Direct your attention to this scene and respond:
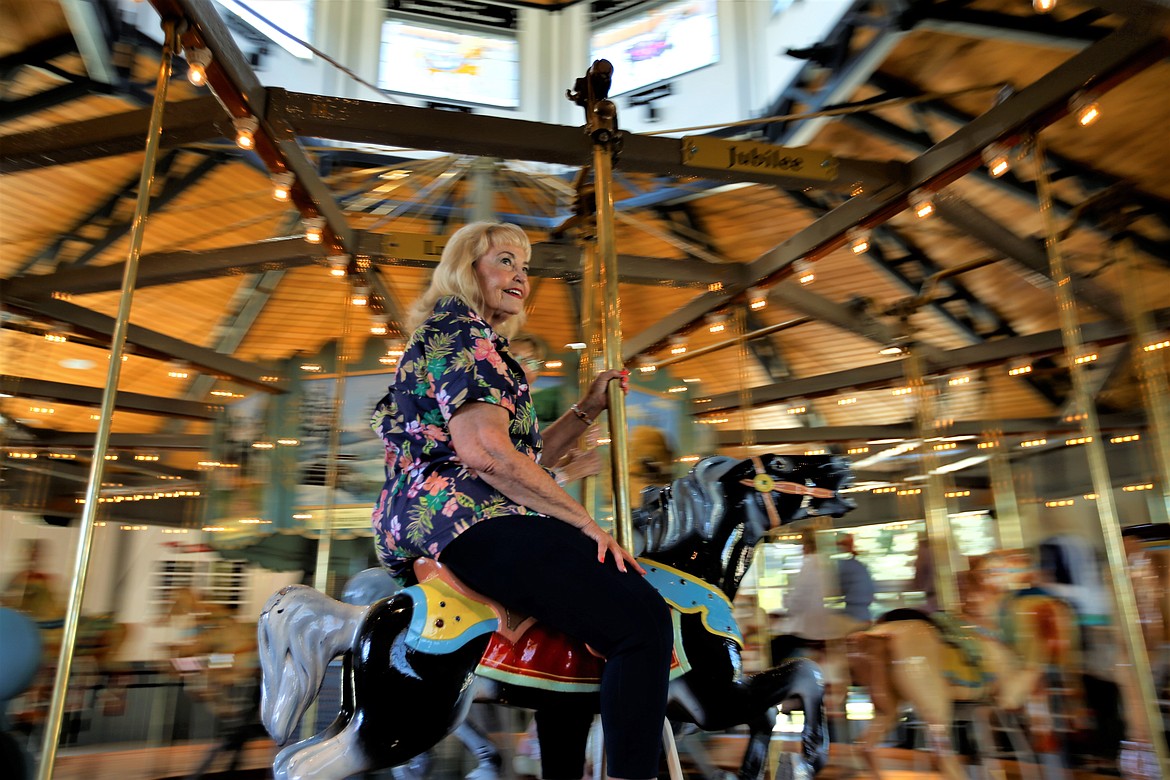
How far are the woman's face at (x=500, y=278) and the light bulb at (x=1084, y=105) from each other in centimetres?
298

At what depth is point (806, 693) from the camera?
95.6 inches

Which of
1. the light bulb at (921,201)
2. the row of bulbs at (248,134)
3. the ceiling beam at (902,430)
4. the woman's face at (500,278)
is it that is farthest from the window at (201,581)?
the light bulb at (921,201)

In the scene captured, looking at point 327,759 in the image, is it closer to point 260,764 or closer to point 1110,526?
point 1110,526

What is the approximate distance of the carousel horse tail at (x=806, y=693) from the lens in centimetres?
238

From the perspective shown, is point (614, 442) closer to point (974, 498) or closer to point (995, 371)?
point (974, 498)

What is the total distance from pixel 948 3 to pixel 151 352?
674 cm

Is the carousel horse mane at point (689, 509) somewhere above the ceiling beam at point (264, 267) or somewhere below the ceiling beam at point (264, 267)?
below

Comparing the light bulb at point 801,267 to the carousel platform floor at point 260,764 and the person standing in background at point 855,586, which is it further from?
the carousel platform floor at point 260,764

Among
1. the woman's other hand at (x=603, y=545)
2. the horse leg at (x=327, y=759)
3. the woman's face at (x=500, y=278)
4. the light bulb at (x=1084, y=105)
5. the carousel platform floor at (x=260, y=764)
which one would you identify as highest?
the light bulb at (x=1084, y=105)

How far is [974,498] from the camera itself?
703 cm

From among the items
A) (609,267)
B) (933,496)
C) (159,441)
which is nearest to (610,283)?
(609,267)

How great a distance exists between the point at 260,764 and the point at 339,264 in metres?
3.55

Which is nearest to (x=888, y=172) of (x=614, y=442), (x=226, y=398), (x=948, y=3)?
(x=948, y=3)

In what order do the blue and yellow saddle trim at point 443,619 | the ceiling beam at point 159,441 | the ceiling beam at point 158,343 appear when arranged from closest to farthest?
the blue and yellow saddle trim at point 443,619 → the ceiling beam at point 158,343 → the ceiling beam at point 159,441
